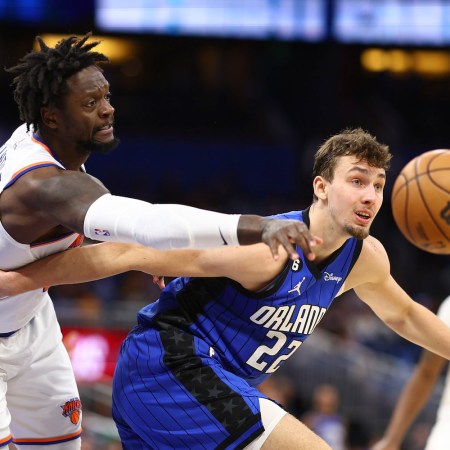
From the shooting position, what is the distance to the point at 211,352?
4.02 metres

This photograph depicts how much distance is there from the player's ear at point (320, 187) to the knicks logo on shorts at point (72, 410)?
1564mm

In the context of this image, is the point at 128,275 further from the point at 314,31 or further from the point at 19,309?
the point at 19,309

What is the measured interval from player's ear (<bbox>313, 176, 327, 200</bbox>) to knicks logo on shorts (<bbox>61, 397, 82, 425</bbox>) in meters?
1.56

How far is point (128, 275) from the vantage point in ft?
42.1

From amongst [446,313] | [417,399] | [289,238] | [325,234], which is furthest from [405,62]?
[289,238]

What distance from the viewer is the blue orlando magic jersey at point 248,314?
3973 millimetres

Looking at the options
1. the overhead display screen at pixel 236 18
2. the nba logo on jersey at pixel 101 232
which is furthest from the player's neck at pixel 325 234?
the overhead display screen at pixel 236 18

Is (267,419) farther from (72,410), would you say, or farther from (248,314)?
(72,410)

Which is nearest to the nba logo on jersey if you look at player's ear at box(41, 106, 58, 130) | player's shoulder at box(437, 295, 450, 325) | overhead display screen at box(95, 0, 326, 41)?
player's ear at box(41, 106, 58, 130)

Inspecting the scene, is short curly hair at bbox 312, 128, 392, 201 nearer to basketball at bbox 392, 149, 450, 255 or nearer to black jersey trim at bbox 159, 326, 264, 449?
black jersey trim at bbox 159, 326, 264, 449

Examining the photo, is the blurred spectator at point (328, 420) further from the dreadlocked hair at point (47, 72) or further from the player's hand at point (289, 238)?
the player's hand at point (289, 238)

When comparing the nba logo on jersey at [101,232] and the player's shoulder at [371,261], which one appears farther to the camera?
the player's shoulder at [371,261]

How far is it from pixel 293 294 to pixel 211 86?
517 inches

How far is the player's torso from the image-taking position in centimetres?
385
